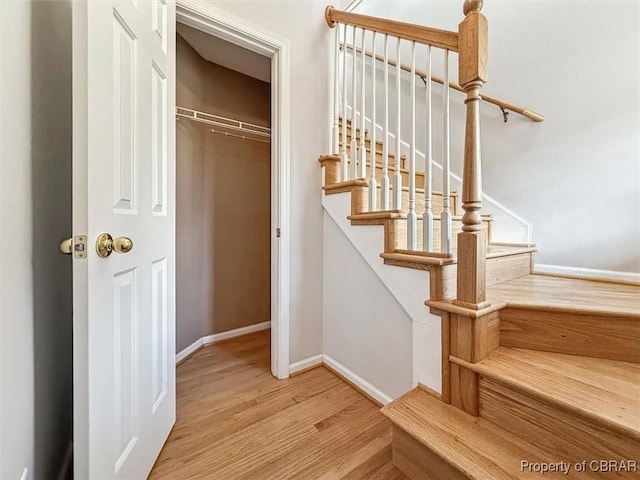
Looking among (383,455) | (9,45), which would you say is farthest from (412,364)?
(9,45)

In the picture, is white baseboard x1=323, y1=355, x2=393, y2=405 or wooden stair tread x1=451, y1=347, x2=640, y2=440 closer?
wooden stair tread x1=451, y1=347, x2=640, y2=440

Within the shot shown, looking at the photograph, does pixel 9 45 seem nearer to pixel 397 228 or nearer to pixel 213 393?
pixel 397 228

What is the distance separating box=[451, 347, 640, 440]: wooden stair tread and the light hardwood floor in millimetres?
538

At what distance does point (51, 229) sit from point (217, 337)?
1581 millimetres

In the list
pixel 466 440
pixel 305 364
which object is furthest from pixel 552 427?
pixel 305 364

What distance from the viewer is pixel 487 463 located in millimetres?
761

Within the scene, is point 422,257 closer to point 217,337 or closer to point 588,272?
point 588,272

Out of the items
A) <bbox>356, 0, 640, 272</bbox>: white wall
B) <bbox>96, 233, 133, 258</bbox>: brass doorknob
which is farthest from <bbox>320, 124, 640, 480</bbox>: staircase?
<bbox>96, 233, 133, 258</bbox>: brass doorknob

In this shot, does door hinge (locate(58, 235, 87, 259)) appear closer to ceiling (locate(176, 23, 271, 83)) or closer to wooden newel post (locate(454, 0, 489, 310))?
wooden newel post (locate(454, 0, 489, 310))

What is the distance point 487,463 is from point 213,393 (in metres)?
1.29

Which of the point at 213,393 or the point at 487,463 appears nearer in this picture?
the point at 487,463

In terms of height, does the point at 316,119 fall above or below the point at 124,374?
above

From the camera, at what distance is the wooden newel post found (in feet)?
2.97

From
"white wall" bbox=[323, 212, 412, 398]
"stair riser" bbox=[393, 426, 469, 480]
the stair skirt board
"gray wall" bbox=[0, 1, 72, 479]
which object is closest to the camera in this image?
"gray wall" bbox=[0, 1, 72, 479]
